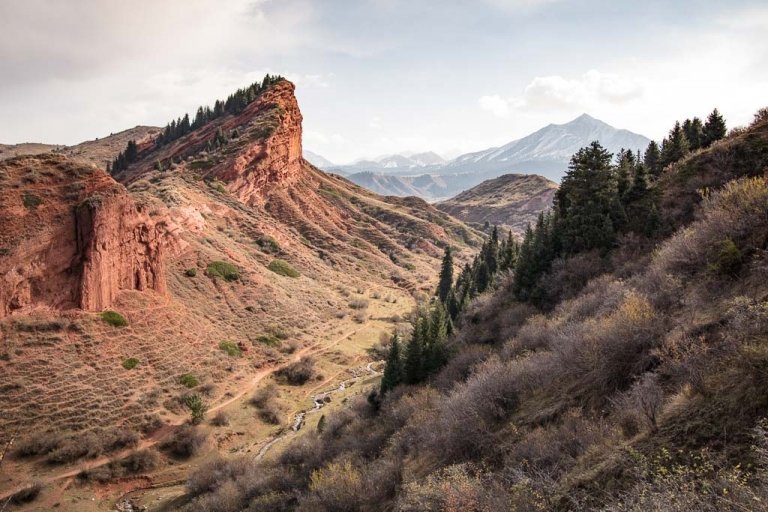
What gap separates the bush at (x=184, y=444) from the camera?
1433 inches

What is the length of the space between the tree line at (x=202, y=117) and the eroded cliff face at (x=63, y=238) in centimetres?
9966

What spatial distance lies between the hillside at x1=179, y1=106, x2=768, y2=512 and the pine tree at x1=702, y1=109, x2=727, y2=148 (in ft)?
41.8

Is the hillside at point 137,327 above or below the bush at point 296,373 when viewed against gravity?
above

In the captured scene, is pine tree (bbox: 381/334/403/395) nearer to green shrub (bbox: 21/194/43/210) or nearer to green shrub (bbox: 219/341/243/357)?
green shrub (bbox: 219/341/243/357)

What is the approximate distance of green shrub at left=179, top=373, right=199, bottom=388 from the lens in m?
42.2

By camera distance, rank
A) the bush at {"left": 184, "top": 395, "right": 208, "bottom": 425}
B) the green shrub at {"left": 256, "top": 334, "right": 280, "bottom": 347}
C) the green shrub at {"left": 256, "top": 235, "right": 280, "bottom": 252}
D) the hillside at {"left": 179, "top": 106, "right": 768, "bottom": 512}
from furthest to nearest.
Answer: the green shrub at {"left": 256, "top": 235, "right": 280, "bottom": 252} < the green shrub at {"left": 256, "top": 334, "right": 280, "bottom": 347} < the bush at {"left": 184, "top": 395, "right": 208, "bottom": 425} < the hillside at {"left": 179, "top": 106, "right": 768, "bottom": 512}

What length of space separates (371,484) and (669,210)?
26.1 m

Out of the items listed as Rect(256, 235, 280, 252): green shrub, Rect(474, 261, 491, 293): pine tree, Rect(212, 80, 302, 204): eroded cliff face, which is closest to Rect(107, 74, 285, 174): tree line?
Rect(212, 80, 302, 204): eroded cliff face

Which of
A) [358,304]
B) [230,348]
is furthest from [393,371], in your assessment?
[358,304]

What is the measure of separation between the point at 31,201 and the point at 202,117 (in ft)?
426

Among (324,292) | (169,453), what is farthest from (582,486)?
(324,292)

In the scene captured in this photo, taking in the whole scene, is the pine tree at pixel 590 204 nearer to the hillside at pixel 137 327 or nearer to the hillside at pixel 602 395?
the hillside at pixel 602 395

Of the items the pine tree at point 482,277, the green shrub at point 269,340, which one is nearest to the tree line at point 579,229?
the green shrub at point 269,340

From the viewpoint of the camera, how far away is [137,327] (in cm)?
4272
